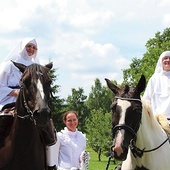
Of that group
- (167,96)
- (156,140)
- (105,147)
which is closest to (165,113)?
(167,96)

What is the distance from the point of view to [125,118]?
736cm

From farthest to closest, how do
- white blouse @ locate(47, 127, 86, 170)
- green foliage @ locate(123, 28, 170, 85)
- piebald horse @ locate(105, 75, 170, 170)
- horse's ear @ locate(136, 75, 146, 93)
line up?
green foliage @ locate(123, 28, 170, 85), white blouse @ locate(47, 127, 86, 170), horse's ear @ locate(136, 75, 146, 93), piebald horse @ locate(105, 75, 170, 170)

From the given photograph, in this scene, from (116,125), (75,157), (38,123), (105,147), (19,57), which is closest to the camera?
(38,123)

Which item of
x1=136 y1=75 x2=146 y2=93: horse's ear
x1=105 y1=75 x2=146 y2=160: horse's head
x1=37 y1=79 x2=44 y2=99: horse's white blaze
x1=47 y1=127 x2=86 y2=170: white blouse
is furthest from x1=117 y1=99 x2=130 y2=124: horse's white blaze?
x1=47 y1=127 x2=86 y2=170: white blouse

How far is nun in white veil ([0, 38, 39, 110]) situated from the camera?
836cm

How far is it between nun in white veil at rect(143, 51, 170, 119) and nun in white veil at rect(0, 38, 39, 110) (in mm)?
2677

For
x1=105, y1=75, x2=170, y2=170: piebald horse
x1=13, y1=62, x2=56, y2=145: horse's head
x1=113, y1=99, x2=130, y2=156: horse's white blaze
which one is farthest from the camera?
x1=105, y1=75, x2=170, y2=170: piebald horse

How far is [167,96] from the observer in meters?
10.0

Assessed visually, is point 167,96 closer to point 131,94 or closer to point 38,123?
point 131,94

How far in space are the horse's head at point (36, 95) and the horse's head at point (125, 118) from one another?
1060 millimetres

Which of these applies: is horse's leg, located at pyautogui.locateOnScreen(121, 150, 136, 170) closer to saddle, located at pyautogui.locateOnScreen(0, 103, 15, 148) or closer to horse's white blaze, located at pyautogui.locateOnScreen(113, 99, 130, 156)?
horse's white blaze, located at pyautogui.locateOnScreen(113, 99, 130, 156)

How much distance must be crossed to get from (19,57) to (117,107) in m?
2.31

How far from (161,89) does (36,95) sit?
3907 mm

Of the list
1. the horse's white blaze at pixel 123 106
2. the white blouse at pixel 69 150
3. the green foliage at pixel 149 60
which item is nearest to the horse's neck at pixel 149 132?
the horse's white blaze at pixel 123 106
